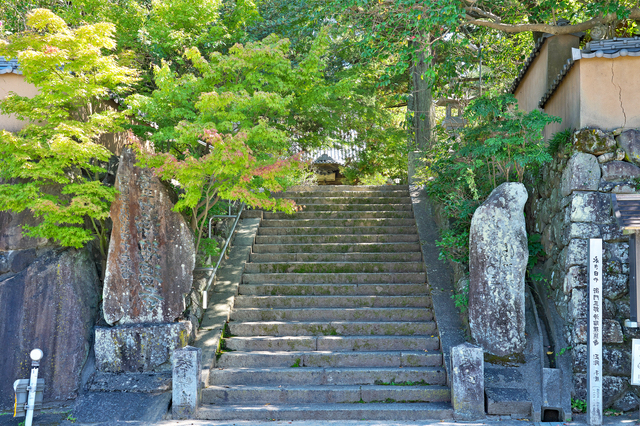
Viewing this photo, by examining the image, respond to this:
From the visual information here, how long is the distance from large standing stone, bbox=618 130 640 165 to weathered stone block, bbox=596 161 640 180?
0.14 metres

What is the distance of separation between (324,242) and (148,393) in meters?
4.91

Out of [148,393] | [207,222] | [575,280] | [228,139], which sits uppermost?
[228,139]

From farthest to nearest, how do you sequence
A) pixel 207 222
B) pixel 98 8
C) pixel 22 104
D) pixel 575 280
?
pixel 98 8 < pixel 207 222 < pixel 22 104 < pixel 575 280

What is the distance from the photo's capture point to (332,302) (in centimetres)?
889

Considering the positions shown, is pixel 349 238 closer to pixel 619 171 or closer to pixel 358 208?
pixel 358 208

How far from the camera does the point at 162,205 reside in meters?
8.05

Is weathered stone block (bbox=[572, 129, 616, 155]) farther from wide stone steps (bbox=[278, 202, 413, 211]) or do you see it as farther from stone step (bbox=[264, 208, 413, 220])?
wide stone steps (bbox=[278, 202, 413, 211])

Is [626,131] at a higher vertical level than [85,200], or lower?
higher

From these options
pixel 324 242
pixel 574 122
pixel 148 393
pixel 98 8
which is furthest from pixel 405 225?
pixel 98 8

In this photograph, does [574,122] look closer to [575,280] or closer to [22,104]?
[575,280]

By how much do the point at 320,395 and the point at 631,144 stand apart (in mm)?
6164

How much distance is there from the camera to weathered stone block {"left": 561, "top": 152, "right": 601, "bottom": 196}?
7.21 metres

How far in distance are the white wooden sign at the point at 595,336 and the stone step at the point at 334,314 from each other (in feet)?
9.03

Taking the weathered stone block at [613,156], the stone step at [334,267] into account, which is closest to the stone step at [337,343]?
the stone step at [334,267]
